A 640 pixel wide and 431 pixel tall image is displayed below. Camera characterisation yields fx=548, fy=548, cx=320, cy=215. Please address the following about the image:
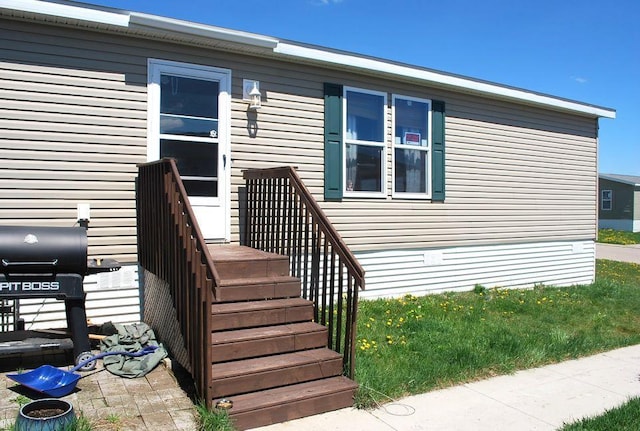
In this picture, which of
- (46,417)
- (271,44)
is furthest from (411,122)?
(46,417)

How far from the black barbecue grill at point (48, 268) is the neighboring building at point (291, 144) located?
1.21 m

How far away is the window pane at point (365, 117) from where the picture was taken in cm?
729

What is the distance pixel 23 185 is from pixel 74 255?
141 cm

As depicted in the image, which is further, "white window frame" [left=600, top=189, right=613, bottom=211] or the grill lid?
"white window frame" [left=600, top=189, right=613, bottom=211]

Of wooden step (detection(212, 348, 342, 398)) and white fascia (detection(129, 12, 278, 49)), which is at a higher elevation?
white fascia (detection(129, 12, 278, 49))

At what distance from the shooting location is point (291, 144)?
265 inches

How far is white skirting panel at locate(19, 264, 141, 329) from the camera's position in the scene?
5355 millimetres

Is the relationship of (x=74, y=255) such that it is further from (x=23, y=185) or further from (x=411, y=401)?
(x=411, y=401)

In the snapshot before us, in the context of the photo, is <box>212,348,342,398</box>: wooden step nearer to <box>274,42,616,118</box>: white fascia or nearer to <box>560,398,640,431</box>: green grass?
<box>560,398,640,431</box>: green grass

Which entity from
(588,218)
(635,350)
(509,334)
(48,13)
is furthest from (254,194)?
(588,218)

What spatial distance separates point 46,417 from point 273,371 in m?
1.50

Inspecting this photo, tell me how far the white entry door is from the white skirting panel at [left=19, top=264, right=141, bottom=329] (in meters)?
0.97

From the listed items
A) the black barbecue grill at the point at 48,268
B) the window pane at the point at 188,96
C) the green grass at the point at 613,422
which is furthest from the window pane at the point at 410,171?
the black barbecue grill at the point at 48,268

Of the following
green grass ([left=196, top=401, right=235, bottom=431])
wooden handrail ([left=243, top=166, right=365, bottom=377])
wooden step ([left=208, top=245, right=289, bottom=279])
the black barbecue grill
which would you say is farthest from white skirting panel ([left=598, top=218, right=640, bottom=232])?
the black barbecue grill
